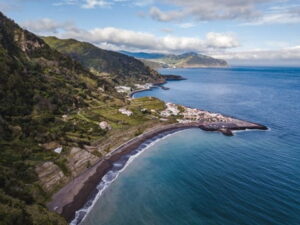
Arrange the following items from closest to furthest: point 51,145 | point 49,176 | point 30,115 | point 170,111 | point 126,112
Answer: point 49,176 < point 51,145 < point 30,115 < point 126,112 < point 170,111

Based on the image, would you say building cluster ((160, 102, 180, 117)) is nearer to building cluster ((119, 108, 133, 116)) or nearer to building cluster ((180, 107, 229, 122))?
building cluster ((180, 107, 229, 122))

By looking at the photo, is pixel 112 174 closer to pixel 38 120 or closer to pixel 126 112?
pixel 38 120

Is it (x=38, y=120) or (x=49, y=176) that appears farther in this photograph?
(x=38, y=120)

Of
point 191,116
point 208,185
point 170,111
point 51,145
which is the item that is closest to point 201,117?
point 191,116

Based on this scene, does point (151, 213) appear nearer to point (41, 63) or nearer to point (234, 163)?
point (234, 163)

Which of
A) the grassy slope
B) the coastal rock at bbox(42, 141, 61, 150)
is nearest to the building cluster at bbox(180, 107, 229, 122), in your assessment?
the grassy slope

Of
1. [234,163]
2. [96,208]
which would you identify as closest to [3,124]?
[96,208]
